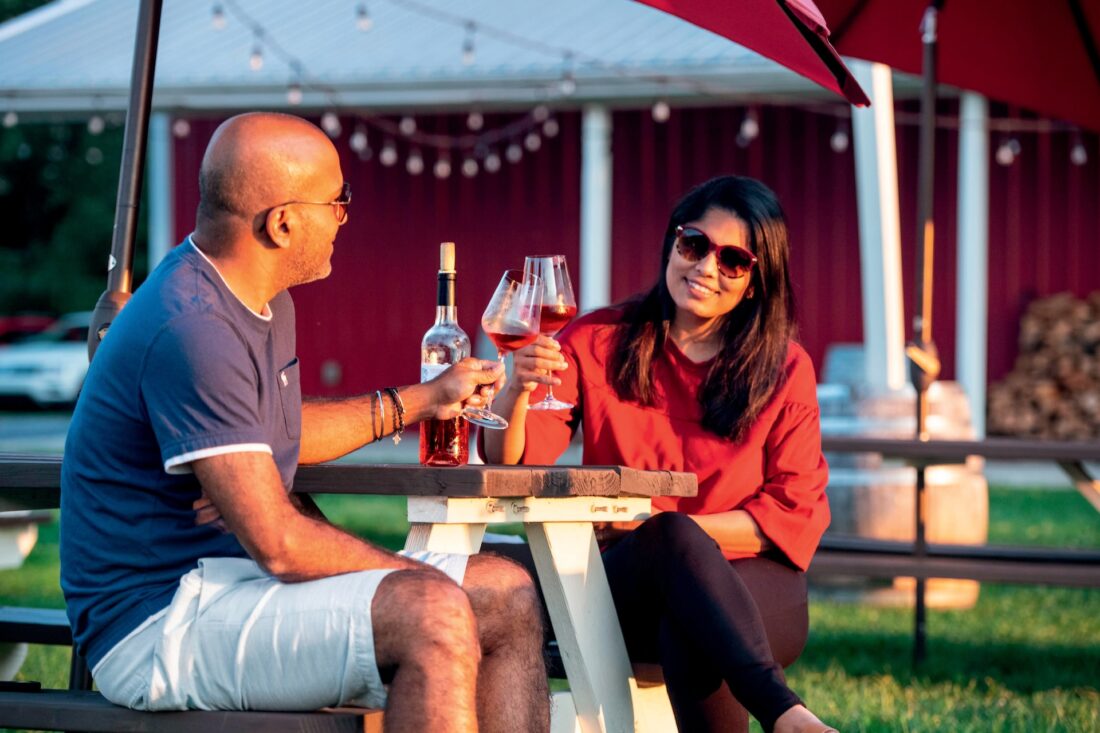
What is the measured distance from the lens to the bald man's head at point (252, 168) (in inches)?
106

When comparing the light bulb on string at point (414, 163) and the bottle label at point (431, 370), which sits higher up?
the light bulb on string at point (414, 163)

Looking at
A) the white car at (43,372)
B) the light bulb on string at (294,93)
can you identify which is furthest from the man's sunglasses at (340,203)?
the white car at (43,372)

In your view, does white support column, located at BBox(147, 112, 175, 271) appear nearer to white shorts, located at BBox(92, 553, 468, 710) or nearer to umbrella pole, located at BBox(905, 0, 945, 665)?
umbrella pole, located at BBox(905, 0, 945, 665)

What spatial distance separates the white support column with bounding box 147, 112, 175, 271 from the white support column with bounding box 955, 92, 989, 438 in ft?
22.4

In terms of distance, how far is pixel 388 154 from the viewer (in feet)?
45.7

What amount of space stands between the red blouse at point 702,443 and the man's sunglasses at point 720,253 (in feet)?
0.80

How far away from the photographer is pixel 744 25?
11.6 ft

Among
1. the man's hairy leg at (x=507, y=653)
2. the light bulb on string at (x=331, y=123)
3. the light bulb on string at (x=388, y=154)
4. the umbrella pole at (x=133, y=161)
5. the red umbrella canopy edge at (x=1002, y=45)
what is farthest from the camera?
the light bulb on string at (x=388, y=154)

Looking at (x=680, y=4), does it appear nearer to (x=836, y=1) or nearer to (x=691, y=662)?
(x=691, y=662)

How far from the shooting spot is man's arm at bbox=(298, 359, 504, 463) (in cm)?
318

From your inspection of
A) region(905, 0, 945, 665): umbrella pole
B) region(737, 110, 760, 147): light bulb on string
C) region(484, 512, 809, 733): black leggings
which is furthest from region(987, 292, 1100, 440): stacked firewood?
region(484, 512, 809, 733): black leggings

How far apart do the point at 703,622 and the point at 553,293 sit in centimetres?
74

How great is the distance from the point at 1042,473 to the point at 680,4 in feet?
33.0

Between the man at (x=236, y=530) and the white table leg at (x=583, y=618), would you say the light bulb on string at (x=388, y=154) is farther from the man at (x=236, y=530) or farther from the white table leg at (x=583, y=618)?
the man at (x=236, y=530)
